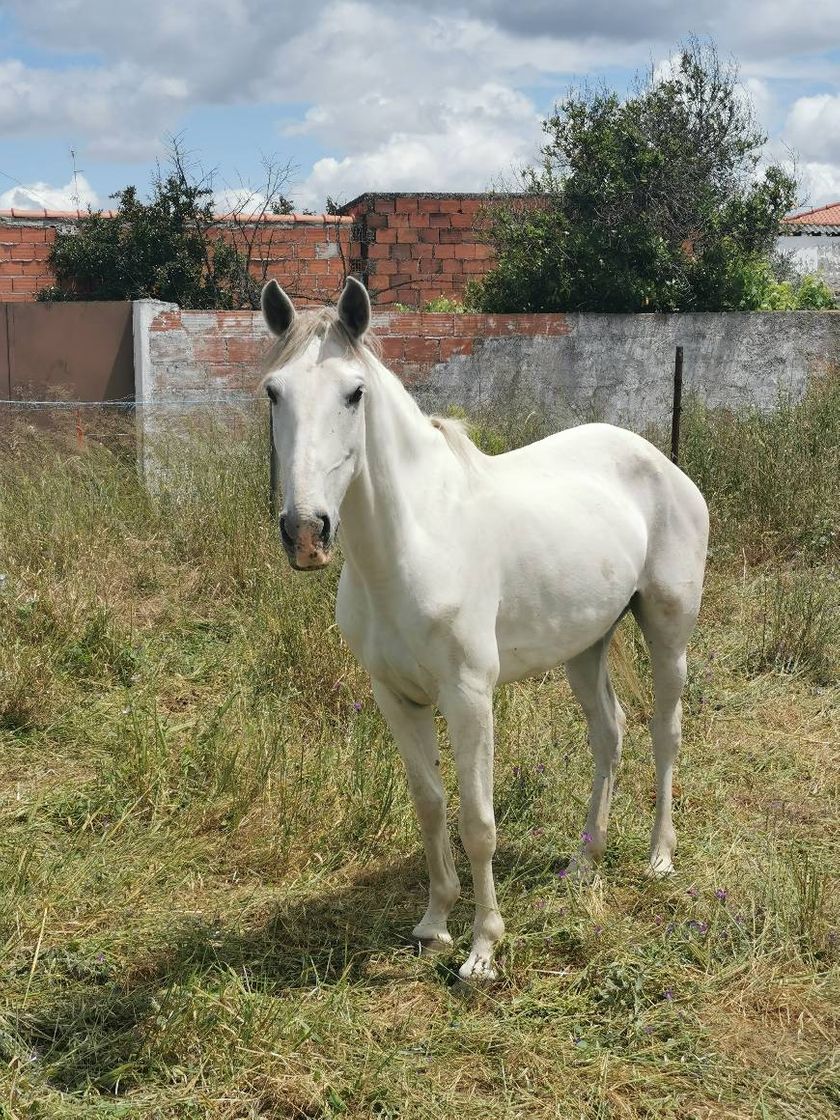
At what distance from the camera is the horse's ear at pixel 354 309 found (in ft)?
9.16

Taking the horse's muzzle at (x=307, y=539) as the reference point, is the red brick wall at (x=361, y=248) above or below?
above

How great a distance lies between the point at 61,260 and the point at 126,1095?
1112 centimetres

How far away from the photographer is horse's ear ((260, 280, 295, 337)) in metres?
2.87

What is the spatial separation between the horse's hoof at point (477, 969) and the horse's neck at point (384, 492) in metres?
1.21

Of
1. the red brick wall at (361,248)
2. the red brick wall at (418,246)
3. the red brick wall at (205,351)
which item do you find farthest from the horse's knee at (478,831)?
the red brick wall at (418,246)

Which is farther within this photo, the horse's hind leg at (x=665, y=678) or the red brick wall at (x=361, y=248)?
the red brick wall at (x=361, y=248)

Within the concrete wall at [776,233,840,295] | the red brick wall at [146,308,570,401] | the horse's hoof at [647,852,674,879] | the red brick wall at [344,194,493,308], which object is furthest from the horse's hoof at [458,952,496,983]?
the concrete wall at [776,233,840,295]

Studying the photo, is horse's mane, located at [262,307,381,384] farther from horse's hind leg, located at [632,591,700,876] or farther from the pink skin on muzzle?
horse's hind leg, located at [632,591,700,876]

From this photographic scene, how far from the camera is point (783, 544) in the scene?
7535 mm

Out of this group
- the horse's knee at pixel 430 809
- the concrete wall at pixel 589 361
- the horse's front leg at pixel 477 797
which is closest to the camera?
the horse's front leg at pixel 477 797

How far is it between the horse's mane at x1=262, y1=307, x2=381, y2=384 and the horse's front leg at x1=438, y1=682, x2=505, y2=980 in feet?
3.33

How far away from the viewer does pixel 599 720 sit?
4145 mm

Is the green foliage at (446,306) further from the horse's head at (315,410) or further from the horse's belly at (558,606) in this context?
the horse's head at (315,410)

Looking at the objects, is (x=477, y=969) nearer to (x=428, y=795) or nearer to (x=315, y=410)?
(x=428, y=795)
